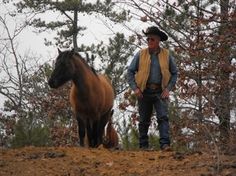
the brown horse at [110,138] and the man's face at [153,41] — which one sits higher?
the man's face at [153,41]

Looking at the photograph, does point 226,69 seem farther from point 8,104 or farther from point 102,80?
point 8,104

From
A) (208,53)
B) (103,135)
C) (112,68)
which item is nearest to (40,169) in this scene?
(103,135)

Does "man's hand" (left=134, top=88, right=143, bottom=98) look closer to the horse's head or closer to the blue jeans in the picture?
the blue jeans

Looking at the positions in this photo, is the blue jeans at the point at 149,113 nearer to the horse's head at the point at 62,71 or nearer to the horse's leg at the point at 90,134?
the horse's leg at the point at 90,134

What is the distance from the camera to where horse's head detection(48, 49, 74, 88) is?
34.2 feet

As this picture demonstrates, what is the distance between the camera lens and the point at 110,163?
23.1 ft

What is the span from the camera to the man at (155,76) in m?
9.39

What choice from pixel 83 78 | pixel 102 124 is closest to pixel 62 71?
pixel 83 78

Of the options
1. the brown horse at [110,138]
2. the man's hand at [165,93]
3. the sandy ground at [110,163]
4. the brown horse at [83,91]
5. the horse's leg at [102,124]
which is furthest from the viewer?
the brown horse at [110,138]

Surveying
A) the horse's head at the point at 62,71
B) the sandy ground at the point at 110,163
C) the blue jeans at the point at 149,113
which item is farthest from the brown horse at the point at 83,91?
the sandy ground at the point at 110,163

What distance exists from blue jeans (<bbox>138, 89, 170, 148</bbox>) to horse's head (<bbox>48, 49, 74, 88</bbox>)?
173 centimetres

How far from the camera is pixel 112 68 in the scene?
101 feet

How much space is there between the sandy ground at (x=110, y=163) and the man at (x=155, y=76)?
145 centimetres

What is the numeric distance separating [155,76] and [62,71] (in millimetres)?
1989
